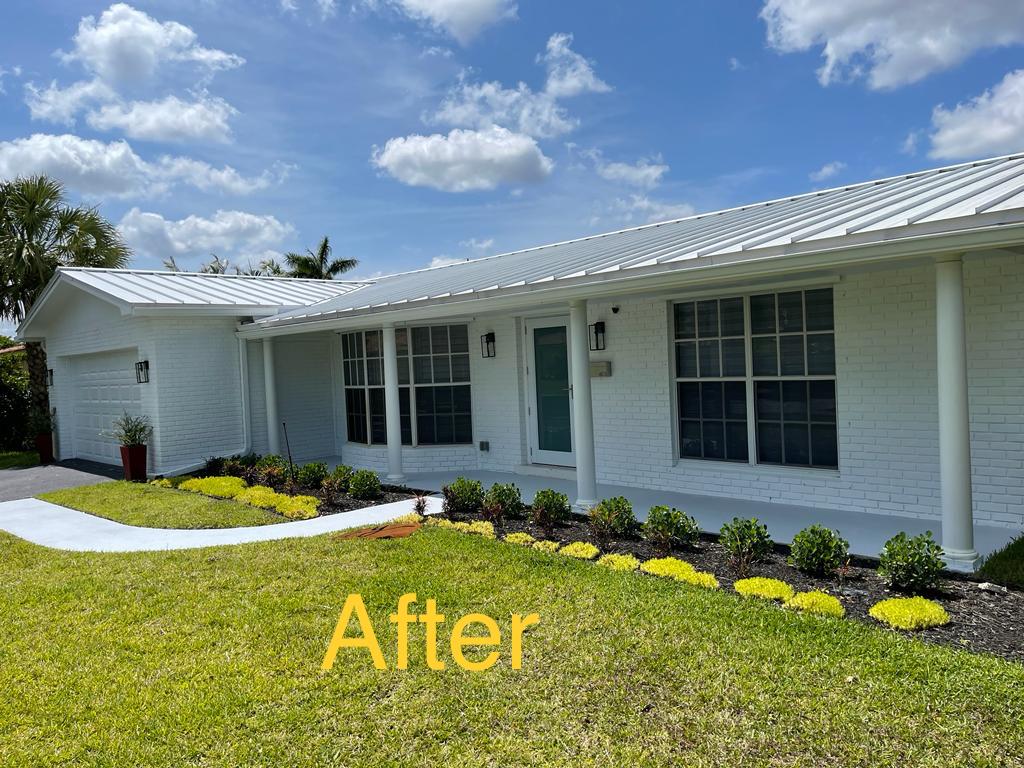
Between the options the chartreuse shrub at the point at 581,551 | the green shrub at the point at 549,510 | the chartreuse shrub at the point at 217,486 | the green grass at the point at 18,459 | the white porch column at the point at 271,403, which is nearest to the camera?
the chartreuse shrub at the point at 581,551

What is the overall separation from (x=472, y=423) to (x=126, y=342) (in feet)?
20.7

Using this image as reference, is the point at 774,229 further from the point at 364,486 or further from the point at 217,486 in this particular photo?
the point at 217,486

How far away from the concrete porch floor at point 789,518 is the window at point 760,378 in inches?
22.8

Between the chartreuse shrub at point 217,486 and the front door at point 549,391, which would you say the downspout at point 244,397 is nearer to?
the chartreuse shrub at point 217,486

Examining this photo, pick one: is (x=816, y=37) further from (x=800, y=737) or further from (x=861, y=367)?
(x=800, y=737)

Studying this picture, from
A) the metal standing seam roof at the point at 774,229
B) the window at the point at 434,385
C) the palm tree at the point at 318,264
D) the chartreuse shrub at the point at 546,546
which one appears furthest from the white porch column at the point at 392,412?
the palm tree at the point at 318,264

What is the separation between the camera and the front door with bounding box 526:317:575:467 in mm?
10266

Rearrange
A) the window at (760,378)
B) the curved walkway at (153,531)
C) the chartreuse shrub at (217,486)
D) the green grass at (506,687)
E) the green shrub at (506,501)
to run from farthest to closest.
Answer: the chartreuse shrub at (217,486) < the green shrub at (506,501) < the window at (760,378) < the curved walkway at (153,531) < the green grass at (506,687)

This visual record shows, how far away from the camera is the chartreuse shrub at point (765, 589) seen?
4.99 m

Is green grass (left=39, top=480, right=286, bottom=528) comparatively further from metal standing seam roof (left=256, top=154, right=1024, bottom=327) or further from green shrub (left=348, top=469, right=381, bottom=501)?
metal standing seam roof (left=256, top=154, right=1024, bottom=327)

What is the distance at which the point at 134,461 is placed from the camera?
11.6m

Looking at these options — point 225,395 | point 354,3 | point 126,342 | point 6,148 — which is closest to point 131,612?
point 225,395

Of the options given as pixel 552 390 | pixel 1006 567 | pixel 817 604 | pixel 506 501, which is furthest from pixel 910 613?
pixel 552 390

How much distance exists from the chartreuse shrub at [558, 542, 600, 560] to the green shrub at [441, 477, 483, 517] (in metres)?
1.97
